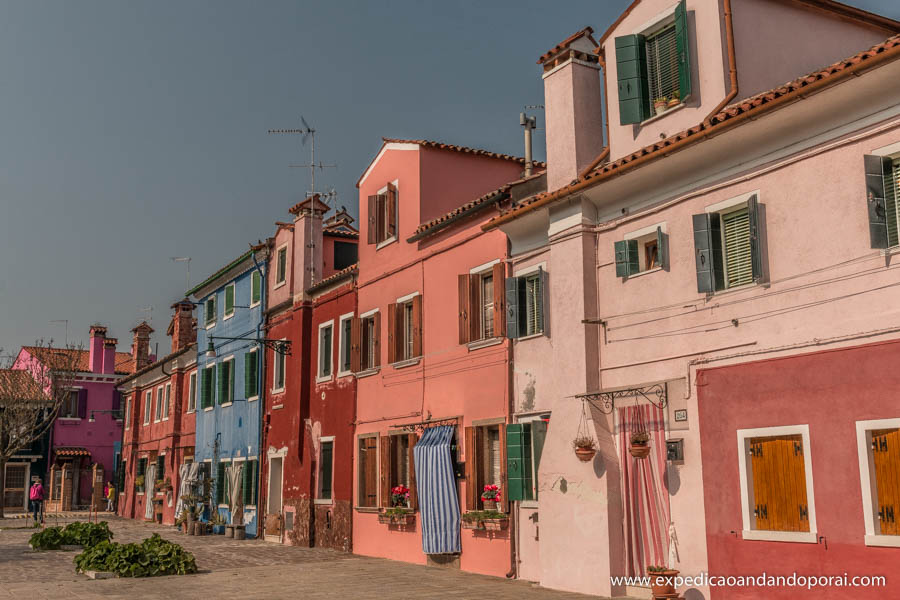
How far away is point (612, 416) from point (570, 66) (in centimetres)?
589

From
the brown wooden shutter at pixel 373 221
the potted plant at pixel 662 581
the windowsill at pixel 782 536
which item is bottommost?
the potted plant at pixel 662 581

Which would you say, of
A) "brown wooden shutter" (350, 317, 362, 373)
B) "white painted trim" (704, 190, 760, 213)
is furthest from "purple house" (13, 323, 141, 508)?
"white painted trim" (704, 190, 760, 213)

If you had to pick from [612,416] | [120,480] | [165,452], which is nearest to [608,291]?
[612,416]

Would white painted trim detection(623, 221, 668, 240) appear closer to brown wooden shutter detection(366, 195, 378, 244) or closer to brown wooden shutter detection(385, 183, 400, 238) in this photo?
brown wooden shutter detection(385, 183, 400, 238)

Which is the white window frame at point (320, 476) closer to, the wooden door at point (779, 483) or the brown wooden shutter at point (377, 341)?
the brown wooden shutter at point (377, 341)

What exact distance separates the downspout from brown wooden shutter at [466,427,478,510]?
7.68 metres

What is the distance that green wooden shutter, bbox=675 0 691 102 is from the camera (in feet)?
43.2

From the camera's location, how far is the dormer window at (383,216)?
21.5 m

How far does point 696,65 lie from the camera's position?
13203mm

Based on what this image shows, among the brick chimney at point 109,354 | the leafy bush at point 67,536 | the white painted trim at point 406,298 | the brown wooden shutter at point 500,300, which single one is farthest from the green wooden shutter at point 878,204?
the brick chimney at point 109,354

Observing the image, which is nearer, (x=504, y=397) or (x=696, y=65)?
(x=696, y=65)

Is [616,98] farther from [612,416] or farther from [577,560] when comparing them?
[577,560]

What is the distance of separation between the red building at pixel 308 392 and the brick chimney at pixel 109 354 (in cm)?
3058

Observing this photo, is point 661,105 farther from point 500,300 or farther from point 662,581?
point 662,581
